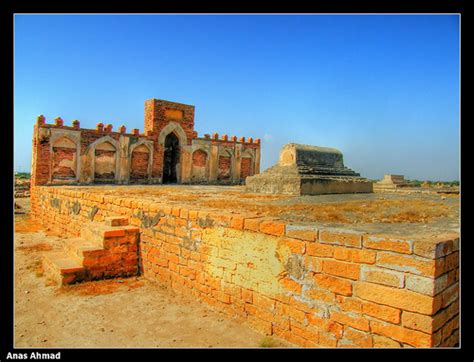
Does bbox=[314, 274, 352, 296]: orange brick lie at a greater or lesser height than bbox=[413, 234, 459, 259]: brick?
lesser

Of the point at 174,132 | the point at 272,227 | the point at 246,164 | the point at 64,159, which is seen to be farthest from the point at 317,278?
the point at 246,164

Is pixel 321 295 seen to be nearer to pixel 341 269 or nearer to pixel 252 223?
pixel 341 269

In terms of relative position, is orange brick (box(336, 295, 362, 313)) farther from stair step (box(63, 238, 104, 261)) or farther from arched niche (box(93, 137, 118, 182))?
arched niche (box(93, 137, 118, 182))

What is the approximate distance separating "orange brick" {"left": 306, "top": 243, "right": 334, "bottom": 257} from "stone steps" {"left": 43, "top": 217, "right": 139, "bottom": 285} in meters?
3.97

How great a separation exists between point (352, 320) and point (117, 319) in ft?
9.89

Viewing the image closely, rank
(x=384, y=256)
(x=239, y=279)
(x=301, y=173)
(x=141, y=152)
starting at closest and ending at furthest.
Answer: (x=384, y=256)
(x=239, y=279)
(x=301, y=173)
(x=141, y=152)

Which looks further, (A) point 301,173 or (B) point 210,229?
(A) point 301,173

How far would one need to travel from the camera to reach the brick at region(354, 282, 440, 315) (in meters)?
3.08

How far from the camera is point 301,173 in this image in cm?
1065

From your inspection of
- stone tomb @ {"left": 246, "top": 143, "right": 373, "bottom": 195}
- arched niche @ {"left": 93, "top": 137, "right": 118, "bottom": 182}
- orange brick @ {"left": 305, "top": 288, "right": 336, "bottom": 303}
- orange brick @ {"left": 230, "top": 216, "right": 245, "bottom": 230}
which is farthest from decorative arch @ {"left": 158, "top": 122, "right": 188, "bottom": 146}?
orange brick @ {"left": 305, "top": 288, "right": 336, "bottom": 303}

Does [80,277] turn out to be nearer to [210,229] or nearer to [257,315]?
[210,229]

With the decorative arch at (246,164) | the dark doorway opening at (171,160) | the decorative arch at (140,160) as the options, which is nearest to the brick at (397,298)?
→ the decorative arch at (140,160)
